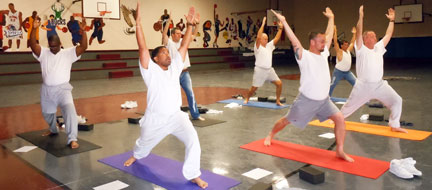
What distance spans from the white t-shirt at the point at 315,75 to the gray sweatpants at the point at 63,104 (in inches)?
118

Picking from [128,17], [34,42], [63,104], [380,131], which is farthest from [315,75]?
[128,17]

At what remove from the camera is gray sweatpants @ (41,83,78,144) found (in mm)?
4613

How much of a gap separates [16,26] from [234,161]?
11926 millimetres

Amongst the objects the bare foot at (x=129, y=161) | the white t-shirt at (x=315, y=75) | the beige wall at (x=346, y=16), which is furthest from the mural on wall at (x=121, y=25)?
the white t-shirt at (x=315, y=75)

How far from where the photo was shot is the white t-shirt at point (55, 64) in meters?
4.77

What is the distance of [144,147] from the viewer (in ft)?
11.9

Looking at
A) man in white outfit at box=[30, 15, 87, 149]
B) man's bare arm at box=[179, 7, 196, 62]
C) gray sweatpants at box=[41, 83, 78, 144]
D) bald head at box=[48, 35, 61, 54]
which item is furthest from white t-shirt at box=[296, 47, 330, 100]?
bald head at box=[48, 35, 61, 54]

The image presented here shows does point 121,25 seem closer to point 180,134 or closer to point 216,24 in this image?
point 216,24

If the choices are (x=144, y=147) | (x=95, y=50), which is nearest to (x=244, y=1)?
(x=95, y=50)

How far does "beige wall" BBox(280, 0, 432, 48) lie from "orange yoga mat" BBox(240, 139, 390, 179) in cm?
1753

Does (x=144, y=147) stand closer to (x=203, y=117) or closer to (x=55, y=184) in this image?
(x=55, y=184)

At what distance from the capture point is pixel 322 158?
3.99 metres

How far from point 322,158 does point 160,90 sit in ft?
→ 6.57

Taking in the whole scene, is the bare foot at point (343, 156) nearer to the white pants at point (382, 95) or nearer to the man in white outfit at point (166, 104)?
the white pants at point (382, 95)
